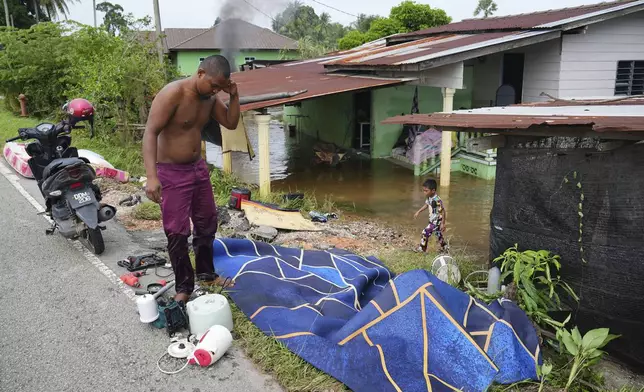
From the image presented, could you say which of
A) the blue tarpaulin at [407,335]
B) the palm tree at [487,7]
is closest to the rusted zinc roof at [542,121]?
the blue tarpaulin at [407,335]

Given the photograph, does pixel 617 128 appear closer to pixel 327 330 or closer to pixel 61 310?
pixel 327 330

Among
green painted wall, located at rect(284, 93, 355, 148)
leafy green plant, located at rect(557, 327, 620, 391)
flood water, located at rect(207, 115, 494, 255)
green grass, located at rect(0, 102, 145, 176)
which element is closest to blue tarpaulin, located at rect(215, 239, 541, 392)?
leafy green plant, located at rect(557, 327, 620, 391)

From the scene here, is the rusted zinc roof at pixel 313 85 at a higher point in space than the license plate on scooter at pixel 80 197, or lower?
higher

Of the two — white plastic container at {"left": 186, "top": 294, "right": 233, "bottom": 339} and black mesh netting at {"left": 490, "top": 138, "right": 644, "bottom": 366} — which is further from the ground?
black mesh netting at {"left": 490, "top": 138, "right": 644, "bottom": 366}

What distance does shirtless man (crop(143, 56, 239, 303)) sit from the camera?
12.2 ft

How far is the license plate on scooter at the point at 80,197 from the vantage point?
5.30 metres

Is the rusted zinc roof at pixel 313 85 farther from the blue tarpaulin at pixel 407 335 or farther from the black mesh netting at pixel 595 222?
the blue tarpaulin at pixel 407 335

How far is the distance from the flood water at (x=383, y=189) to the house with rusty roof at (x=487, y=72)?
859mm

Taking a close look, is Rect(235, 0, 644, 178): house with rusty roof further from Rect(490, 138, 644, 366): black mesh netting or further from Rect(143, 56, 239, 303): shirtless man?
Rect(490, 138, 644, 366): black mesh netting

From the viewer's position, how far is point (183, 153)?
3.95 meters

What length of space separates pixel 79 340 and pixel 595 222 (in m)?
4.03

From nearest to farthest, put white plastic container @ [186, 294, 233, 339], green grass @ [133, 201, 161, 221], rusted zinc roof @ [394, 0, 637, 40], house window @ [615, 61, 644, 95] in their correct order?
white plastic container @ [186, 294, 233, 339], green grass @ [133, 201, 161, 221], rusted zinc roof @ [394, 0, 637, 40], house window @ [615, 61, 644, 95]

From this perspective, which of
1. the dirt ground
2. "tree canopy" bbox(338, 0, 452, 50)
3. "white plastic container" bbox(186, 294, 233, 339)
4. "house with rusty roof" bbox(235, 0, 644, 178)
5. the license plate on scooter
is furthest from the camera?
"tree canopy" bbox(338, 0, 452, 50)

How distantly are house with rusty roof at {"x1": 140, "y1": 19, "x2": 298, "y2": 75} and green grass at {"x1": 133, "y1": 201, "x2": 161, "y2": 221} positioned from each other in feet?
82.5
